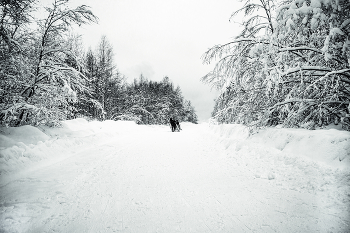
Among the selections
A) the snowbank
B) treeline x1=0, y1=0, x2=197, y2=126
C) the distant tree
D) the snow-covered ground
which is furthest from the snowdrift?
the distant tree

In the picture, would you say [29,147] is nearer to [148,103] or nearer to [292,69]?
[292,69]

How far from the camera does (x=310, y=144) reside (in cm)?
368

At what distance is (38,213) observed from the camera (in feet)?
8.07

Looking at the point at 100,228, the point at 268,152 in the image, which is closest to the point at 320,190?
the point at 268,152

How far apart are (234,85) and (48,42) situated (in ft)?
26.0

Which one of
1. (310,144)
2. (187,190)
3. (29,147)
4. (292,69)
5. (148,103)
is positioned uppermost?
(148,103)

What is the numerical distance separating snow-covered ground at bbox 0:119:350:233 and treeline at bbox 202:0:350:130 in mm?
960

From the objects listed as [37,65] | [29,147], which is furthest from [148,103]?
[29,147]

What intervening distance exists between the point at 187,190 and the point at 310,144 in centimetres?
302

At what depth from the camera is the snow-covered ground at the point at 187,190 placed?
226cm

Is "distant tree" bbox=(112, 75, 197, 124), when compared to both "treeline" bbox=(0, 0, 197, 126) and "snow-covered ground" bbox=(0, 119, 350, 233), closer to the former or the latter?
"treeline" bbox=(0, 0, 197, 126)

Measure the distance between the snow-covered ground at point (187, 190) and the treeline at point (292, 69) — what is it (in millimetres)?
960

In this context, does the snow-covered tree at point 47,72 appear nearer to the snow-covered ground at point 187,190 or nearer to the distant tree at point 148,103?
the snow-covered ground at point 187,190

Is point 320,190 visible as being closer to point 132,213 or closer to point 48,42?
point 132,213
